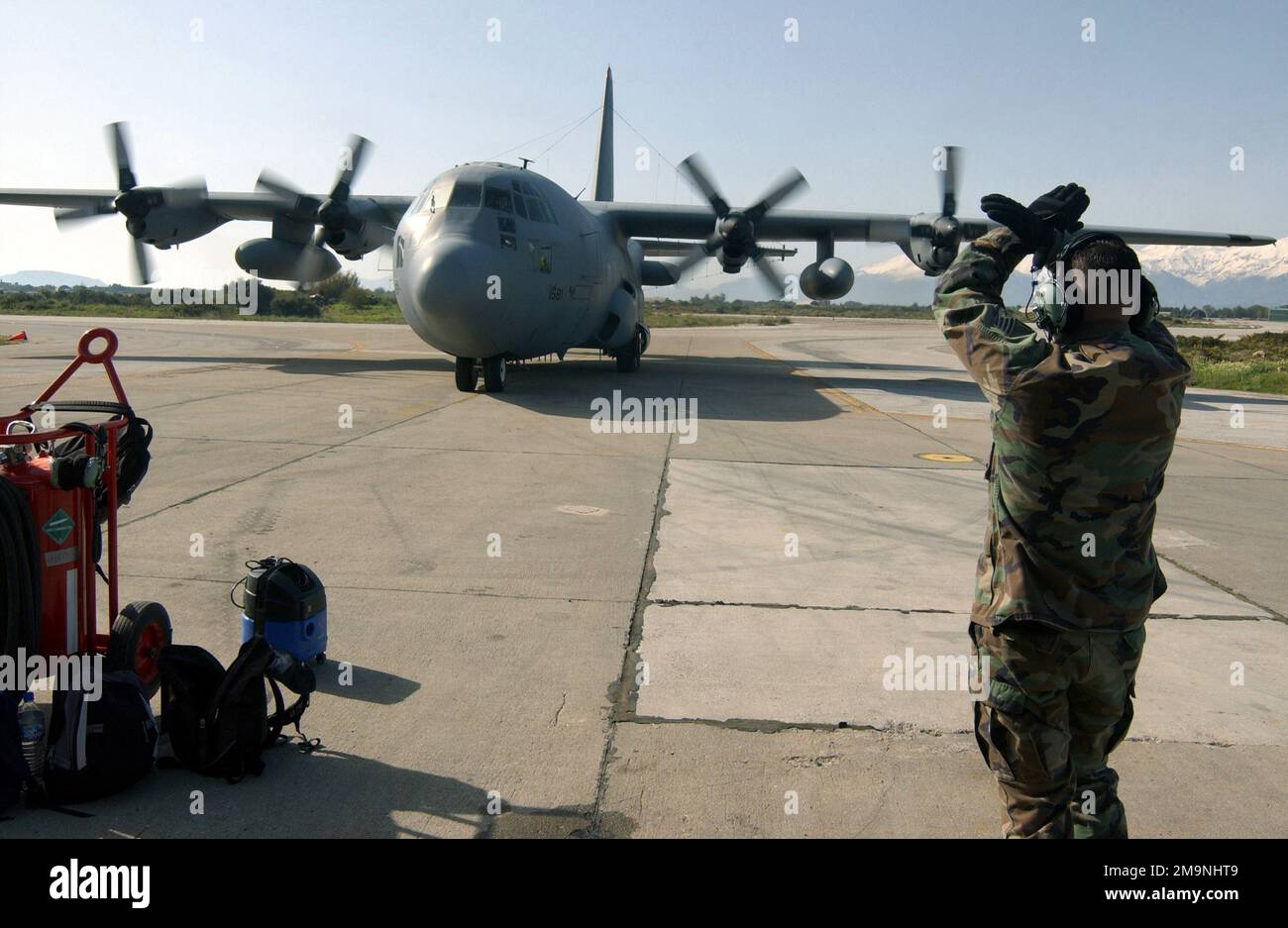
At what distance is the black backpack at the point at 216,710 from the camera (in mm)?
3766

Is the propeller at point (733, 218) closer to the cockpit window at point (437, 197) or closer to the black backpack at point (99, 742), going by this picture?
the cockpit window at point (437, 197)

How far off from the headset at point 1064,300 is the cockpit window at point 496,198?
1339 centimetres

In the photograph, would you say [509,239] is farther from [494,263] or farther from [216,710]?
[216,710]

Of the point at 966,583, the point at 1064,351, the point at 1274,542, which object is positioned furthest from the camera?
the point at 1274,542

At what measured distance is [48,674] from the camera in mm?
3791

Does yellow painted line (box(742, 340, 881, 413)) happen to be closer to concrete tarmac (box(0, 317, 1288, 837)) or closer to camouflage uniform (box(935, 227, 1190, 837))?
concrete tarmac (box(0, 317, 1288, 837))

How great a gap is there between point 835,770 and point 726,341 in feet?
137

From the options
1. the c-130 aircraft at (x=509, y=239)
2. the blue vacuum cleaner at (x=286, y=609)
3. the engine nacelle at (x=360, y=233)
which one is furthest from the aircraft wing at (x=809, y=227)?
the blue vacuum cleaner at (x=286, y=609)

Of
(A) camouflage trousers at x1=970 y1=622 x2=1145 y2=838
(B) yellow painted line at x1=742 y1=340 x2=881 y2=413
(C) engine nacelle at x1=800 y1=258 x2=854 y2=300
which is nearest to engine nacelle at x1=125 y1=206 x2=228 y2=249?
(C) engine nacelle at x1=800 y1=258 x2=854 y2=300

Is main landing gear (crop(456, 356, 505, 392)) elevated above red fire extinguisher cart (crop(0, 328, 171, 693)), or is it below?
below

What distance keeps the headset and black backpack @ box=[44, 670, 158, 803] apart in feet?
12.1

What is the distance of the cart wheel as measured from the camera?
13.7 ft
